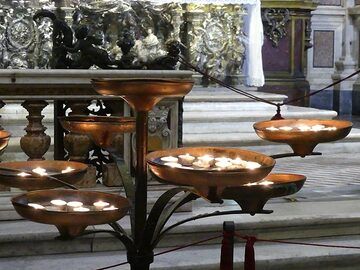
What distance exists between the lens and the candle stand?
5.98 feet

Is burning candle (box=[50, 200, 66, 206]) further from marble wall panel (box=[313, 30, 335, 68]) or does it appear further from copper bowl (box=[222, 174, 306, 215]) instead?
marble wall panel (box=[313, 30, 335, 68])

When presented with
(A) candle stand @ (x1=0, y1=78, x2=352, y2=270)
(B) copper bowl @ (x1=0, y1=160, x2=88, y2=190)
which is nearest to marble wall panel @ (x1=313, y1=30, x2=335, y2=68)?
(A) candle stand @ (x1=0, y1=78, x2=352, y2=270)

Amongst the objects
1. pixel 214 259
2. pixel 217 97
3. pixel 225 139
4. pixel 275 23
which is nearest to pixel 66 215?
pixel 214 259

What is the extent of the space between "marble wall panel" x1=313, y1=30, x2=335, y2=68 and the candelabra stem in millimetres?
11575

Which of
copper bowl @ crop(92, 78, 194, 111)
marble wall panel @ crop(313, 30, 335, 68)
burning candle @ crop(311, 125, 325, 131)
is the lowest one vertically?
burning candle @ crop(311, 125, 325, 131)

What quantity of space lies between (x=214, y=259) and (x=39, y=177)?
1.62m

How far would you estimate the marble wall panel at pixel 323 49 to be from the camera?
13.4 meters

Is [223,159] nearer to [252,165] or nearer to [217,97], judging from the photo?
[252,165]

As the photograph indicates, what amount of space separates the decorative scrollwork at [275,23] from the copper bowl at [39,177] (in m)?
9.28

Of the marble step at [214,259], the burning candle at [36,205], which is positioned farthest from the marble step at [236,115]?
the burning candle at [36,205]

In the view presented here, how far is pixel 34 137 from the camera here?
386cm

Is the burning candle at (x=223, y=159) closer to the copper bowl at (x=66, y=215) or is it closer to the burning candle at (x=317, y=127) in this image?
the copper bowl at (x=66, y=215)

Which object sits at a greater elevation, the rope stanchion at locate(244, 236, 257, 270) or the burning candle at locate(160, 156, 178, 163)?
the burning candle at locate(160, 156, 178, 163)

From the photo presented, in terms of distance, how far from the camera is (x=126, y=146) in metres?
4.01
